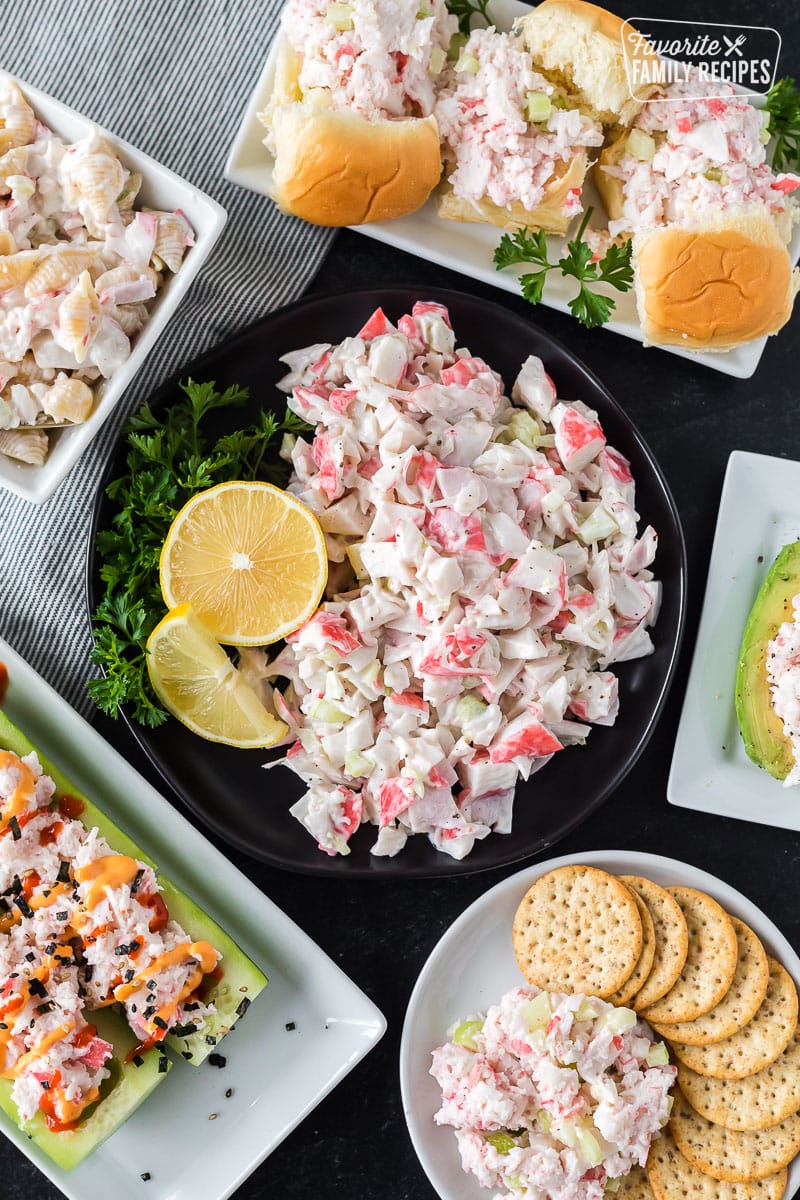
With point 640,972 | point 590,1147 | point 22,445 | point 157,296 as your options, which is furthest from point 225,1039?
point 157,296

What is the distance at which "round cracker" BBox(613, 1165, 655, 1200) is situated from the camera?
2.28 m

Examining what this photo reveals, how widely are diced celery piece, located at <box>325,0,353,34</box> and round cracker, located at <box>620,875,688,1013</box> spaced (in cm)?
186

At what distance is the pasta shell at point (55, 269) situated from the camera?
193 cm

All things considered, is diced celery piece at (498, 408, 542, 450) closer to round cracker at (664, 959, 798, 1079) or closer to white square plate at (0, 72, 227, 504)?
white square plate at (0, 72, 227, 504)

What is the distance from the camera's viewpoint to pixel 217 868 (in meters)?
2.23

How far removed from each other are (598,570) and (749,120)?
3.23ft

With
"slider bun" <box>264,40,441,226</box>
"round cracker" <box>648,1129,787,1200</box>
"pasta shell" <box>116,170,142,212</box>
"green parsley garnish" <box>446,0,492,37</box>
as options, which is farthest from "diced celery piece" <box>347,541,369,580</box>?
"round cracker" <box>648,1129,787,1200</box>

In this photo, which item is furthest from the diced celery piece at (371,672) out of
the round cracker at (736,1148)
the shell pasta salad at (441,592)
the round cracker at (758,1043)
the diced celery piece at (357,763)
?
the round cracker at (736,1148)

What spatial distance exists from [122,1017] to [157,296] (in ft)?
4.75

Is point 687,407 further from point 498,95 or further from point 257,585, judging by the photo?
point 257,585

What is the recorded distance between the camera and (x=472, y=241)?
2340mm

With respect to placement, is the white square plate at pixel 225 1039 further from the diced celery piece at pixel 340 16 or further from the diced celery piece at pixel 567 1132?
the diced celery piece at pixel 340 16

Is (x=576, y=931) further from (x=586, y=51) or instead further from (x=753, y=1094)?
(x=586, y=51)

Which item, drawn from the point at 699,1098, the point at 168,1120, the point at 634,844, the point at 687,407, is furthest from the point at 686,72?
the point at 168,1120
